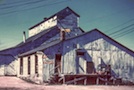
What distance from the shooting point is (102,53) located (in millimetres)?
25672

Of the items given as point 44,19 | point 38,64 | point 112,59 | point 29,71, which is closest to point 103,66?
point 112,59

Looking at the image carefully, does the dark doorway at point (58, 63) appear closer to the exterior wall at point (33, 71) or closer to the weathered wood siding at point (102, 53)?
the weathered wood siding at point (102, 53)

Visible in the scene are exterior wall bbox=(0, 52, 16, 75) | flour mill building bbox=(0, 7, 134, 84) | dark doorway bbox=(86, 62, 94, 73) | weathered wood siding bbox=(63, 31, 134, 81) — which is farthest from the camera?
exterior wall bbox=(0, 52, 16, 75)

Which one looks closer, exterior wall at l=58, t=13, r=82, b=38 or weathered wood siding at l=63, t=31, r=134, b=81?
weathered wood siding at l=63, t=31, r=134, b=81

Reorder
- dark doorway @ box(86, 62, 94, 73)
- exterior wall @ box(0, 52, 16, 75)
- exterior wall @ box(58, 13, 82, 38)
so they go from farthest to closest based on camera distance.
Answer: exterior wall @ box(58, 13, 82, 38) → exterior wall @ box(0, 52, 16, 75) → dark doorway @ box(86, 62, 94, 73)

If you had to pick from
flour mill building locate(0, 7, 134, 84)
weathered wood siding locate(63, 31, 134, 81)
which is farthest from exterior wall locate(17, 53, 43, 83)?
weathered wood siding locate(63, 31, 134, 81)

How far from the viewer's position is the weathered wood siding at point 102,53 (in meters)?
24.4

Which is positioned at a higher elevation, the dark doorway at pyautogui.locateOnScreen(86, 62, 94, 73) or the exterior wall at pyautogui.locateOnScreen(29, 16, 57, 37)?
the exterior wall at pyautogui.locateOnScreen(29, 16, 57, 37)

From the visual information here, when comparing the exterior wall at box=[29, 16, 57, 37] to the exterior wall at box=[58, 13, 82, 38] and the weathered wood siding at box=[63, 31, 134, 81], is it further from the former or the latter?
the weathered wood siding at box=[63, 31, 134, 81]

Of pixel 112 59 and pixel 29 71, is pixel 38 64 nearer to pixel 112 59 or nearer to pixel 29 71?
pixel 29 71

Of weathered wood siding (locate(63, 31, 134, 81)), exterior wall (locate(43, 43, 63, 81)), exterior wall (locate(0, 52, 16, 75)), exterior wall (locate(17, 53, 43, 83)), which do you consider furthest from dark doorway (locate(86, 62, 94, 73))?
exterior wall (locate(0, 52, 16, 75))

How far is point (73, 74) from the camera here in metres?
22.9

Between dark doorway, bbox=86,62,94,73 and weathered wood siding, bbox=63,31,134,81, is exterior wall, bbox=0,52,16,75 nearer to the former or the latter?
weathered wood siding, bbox=63,31,134,81

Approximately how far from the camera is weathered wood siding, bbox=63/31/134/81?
2439 centimetres
